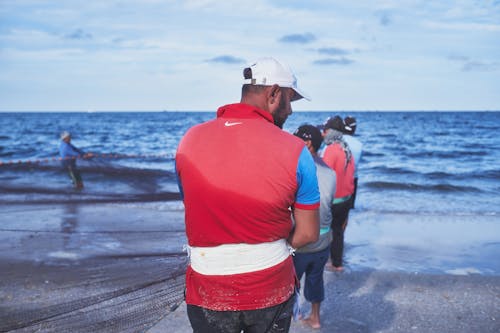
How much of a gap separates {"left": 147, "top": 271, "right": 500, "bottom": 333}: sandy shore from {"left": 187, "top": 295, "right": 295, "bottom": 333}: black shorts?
2.39 metres

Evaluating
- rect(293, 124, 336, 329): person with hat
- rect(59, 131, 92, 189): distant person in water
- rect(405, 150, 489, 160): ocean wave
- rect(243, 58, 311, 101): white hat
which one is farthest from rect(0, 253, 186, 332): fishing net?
rect(405, 150, 489, 160): ocean wave

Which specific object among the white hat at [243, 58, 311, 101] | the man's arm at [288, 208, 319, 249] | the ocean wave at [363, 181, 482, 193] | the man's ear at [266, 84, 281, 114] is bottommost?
the ocean wave at [363, 181, 482, 193]

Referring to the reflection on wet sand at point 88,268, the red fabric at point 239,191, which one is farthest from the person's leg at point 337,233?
the red fabric at point 239,191

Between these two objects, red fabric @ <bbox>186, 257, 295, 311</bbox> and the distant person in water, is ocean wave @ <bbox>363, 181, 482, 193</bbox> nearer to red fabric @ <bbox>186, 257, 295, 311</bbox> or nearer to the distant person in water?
the distant person in water

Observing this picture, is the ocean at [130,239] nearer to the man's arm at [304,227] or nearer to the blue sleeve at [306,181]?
the man's arm at [304,227]

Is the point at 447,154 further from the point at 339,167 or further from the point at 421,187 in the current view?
the point at 339,167

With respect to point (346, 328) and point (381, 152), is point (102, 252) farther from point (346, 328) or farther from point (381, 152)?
point (381, 152)

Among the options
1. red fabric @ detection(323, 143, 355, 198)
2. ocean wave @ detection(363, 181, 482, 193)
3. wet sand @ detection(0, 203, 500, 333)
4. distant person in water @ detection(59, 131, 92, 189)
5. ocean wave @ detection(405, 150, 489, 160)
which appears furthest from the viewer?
ocean wave @ detection(405, 150, 489, 160)

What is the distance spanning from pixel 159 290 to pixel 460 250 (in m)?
5.45

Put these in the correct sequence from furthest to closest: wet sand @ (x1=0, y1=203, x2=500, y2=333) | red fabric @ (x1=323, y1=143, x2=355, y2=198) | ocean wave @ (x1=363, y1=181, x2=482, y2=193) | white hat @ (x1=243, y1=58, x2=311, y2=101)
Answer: ocean wave @ (x1=363, y1=181, x2=482, y2=193)
red fabric @ (x1=323, y1=143, x2=355, y2=198)
wet sand @ (x1=0, y1=203, x2=500, y2=333)
white hat @ (x1=243, y1=58, x2=311, y2=101)

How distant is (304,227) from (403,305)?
138 inches

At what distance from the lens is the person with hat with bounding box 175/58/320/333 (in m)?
1.96

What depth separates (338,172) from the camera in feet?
18.8

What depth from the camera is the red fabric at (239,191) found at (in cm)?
195
